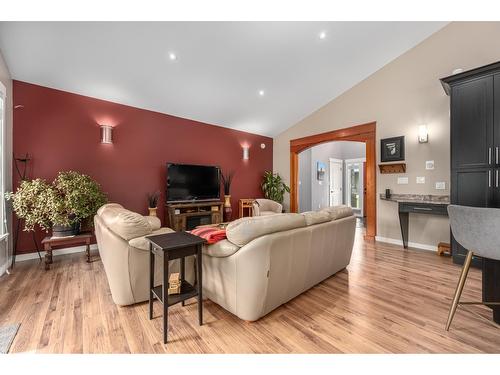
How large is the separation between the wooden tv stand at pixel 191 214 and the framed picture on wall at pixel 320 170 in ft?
13.1

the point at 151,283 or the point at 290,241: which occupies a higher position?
the point at 290,241

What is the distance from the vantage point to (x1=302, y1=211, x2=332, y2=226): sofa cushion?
2192 millimetres

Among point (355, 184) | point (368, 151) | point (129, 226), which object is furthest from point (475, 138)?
point (355, 184)

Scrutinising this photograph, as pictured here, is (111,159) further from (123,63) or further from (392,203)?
(392,203)

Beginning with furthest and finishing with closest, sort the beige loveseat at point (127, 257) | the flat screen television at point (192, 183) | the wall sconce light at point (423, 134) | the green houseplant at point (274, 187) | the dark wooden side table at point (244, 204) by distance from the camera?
the green houseplant at point (274, 187) → the dark wooden side table at point (244, 204) → the flat screen television at point (192, 183) → the wall sconce light at point (423, 134) → the beige loveseat at point (127, 257)

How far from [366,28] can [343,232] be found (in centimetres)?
316

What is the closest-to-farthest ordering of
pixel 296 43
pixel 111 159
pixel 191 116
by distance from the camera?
pixel 296 43 → pixel 111 159 → pixel 191 116

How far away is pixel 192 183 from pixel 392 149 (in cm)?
401

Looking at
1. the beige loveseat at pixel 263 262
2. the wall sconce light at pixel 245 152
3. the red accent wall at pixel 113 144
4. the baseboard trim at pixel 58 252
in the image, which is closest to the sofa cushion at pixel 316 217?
the beige loveseat at pixel 263 262

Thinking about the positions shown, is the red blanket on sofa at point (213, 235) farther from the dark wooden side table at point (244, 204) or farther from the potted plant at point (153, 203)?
the dark wooden side table at point (244, 204)

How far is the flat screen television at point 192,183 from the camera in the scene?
458 centimetres

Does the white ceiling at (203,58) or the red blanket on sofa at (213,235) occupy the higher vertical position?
the white ceiling at (203,58)

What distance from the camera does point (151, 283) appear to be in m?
1.86
